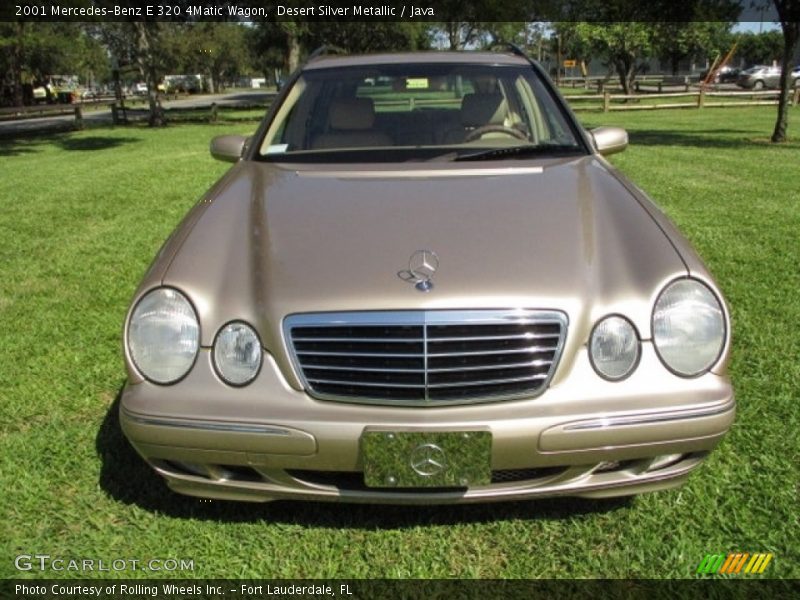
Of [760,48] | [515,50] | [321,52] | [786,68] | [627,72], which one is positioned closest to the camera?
[515,50]

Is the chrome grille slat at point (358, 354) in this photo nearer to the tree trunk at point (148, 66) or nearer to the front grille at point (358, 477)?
the front grille at point (358, 477)

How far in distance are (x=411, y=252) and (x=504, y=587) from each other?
3.43 feet

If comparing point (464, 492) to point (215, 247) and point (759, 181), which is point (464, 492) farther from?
point (759, 181)

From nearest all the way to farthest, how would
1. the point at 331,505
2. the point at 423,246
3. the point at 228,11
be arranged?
the point at 423,246, the point at 331,505, the point at 228,11

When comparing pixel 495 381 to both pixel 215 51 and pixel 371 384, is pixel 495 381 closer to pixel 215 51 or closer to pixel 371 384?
pixel 371 384

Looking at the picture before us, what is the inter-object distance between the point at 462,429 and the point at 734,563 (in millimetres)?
1018

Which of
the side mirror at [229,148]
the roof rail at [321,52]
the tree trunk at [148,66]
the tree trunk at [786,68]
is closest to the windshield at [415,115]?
the side mirror at [229,148]

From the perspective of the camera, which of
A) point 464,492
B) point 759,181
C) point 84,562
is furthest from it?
point 759,181

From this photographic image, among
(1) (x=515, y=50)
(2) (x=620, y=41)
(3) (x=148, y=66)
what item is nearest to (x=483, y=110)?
(1) (x=515, y=50)

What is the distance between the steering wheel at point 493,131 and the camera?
10.5 ft

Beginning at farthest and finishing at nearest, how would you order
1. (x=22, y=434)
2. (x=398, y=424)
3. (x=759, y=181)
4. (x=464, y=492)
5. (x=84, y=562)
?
(x=759, y=181)
(x=22, y=434)
(x=84, y=562)
(x=464, y=492)
(x=398, y=424)

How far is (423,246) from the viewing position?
2.09m

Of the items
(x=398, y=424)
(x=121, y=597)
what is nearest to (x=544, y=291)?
(x=398, y=424)

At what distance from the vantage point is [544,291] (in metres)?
1.92
